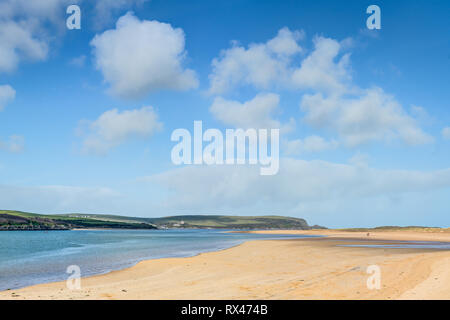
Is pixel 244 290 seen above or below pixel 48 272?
above

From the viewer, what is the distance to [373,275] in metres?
21.3

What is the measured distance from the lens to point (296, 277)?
2159 centimetres
